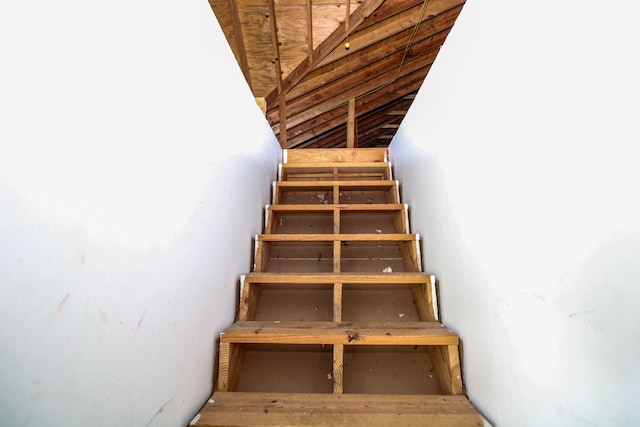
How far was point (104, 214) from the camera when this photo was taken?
53cm

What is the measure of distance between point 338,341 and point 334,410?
0.69ft

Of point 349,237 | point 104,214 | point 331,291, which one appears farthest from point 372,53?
point 104,214

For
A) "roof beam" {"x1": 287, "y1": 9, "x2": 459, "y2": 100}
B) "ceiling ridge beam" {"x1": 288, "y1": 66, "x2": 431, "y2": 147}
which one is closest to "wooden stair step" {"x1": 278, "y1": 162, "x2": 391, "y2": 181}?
"roof beam" {"x1": 287, "y1": 9, "x2": 459, "y2": 100}

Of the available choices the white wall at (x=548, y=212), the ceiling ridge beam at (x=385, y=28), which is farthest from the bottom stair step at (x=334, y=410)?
the ceiling ridge beam at (x=385, y=28)

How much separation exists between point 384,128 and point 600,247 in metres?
5.91

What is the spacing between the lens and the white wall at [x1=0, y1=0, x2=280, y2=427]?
39 cm

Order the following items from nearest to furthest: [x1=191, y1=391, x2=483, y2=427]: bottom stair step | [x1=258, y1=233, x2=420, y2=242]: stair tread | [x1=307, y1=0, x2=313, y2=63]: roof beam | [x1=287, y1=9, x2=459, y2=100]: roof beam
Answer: [x1=191, y1=391, x2=483, y2=427]: bottom stair step → [x1=258, y1=233, x2=420, y2=242]: stair tread → [x1=307, y1=0, x2=313, y2=63]: roof beam → [x1=287, y1=9, x2=459, y2=100]: roof beam

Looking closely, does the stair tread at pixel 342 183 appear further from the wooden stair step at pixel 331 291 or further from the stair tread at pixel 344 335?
the stair tread at pixel 344 335

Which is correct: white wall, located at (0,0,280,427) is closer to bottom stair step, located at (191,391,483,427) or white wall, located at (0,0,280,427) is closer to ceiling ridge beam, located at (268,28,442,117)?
bottom stair step, located at (191,391,483,427)

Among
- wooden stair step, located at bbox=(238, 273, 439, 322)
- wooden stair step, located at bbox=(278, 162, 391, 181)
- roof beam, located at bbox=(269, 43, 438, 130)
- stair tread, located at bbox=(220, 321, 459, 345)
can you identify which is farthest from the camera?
roof beam, located at bbox=(269, 43, 438, 130)

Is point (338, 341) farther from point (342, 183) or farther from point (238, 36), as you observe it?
point (238, 36)

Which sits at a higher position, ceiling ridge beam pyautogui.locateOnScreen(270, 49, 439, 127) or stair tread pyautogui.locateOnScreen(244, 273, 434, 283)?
ceiling ridge beam pyautogui.locateOnScreen(270, 49, 439, 127)

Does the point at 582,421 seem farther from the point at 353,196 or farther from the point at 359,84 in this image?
the point at 359,84

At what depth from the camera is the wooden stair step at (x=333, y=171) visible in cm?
234
